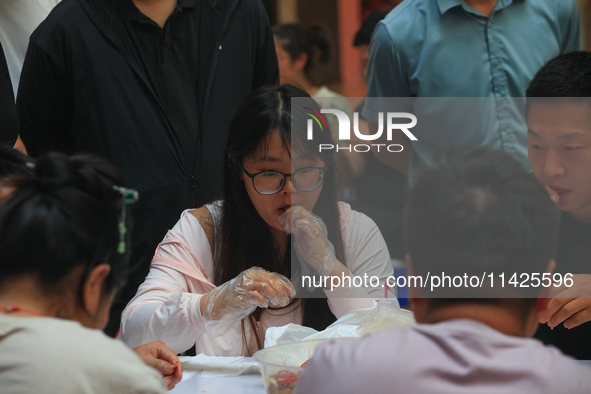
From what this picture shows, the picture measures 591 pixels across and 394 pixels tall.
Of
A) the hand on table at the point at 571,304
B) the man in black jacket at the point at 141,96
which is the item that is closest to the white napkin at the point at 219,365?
the man in black jacket at the point at 141,96

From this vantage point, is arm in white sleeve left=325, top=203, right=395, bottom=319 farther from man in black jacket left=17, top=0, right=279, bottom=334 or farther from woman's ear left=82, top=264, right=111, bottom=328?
woman's ear left=82, top=264, right=111, bottom=328

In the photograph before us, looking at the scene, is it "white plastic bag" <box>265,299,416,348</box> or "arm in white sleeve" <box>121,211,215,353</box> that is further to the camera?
"arm in white sleeve" <box>121,211,215,353</box>

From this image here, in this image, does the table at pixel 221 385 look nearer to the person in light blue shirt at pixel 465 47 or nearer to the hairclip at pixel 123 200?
the hairclip at pixel 123 200

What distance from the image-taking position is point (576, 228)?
1.47 m

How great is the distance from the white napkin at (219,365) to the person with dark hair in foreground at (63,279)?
506 mm

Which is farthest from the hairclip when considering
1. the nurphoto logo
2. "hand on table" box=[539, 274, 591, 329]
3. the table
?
"hand on table" box=[539, 274, 591, 329]

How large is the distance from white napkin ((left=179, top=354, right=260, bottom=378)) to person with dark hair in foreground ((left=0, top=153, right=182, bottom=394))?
19.9 inches

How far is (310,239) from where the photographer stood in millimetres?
1601

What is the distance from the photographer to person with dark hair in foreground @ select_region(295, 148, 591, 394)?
77cm

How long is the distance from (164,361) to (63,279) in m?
0.48

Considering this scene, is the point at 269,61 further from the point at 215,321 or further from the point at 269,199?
the point at 215,321

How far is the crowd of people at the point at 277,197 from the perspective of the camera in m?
Answer: 0.83

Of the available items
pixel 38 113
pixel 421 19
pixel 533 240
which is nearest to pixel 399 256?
pixel 533 240

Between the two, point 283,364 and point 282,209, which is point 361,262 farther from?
point 283,364
